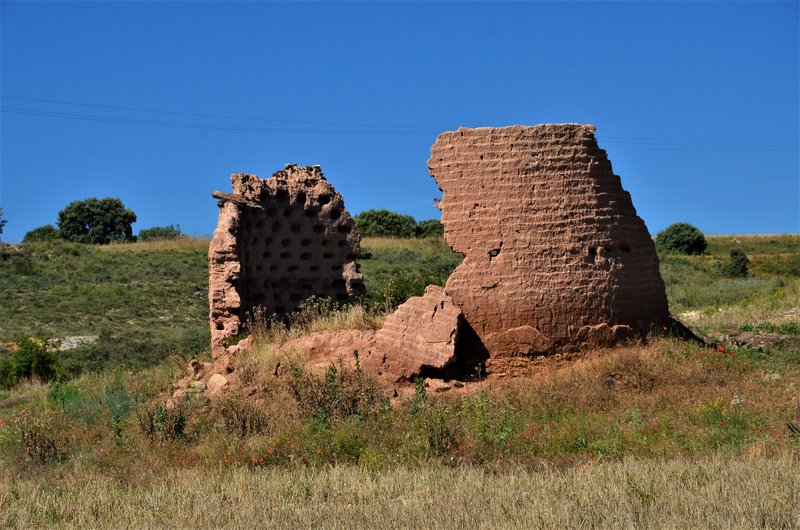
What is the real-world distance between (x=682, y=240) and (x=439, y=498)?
140ft

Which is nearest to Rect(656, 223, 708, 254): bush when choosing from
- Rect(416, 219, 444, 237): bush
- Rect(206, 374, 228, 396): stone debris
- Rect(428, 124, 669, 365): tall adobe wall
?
Rect(416, 219, 444, 237): bush

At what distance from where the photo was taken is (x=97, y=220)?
58.2m

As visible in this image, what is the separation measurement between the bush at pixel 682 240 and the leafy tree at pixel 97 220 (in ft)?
94.6

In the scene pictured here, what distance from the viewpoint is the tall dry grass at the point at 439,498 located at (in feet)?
25.2

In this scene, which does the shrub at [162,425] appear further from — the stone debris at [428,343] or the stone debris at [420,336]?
the stone debris at [420,336]

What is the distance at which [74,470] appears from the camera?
10.9m

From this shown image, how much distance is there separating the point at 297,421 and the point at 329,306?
5.17m

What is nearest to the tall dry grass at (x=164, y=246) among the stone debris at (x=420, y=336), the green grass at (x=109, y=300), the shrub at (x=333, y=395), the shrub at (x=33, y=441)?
the green grass at (x=109, y=300)

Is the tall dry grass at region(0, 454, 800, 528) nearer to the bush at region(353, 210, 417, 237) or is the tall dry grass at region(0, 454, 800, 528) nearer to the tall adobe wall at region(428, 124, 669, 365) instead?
the tall adobe wall at region(428, 124, 669, 365)

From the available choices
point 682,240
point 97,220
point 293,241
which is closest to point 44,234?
point 97,220

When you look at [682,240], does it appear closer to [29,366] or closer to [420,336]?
[29,366]

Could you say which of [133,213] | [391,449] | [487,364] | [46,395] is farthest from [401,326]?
[133,213]

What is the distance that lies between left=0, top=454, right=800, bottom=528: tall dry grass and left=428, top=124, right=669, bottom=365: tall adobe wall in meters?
3.13

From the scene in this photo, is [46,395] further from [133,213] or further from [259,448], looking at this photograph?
[133,213]
